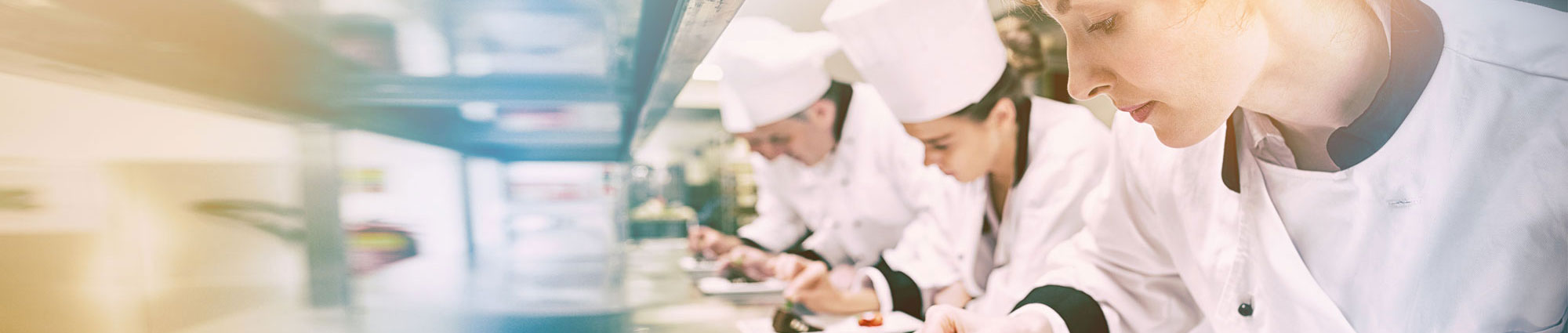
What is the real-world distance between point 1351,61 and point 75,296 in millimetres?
1554

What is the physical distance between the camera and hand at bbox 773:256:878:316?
164cm

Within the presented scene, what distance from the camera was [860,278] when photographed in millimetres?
1707

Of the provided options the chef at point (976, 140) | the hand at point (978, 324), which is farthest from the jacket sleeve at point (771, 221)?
the hand at point (978, 324)

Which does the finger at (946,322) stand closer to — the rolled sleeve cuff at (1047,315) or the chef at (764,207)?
the rolled sleeve cuff at (1047,315)

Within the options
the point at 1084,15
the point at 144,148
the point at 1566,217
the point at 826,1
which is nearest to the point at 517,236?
the point at 144,148

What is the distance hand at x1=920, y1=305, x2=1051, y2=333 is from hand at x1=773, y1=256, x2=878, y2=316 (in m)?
0.43

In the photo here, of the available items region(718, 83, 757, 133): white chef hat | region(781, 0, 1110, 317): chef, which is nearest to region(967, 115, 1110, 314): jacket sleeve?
region(781, 0, 1110, 317): chef

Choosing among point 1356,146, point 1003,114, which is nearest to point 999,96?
point 1003,114

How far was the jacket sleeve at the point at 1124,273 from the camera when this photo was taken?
1.06 m

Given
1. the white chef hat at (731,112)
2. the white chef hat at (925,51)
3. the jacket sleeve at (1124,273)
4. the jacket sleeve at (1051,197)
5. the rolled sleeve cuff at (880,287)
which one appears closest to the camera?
the jacket sleeve at (1124,273)

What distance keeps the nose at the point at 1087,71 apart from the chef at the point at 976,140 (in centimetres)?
35

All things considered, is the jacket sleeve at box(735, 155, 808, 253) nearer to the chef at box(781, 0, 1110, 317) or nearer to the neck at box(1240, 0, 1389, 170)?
the chef at box(781, 0, 1110, 317)

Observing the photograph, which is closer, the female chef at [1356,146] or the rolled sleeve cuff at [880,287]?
the female chef at [1356,146]

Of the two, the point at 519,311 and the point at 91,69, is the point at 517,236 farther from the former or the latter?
the point at 91,69
